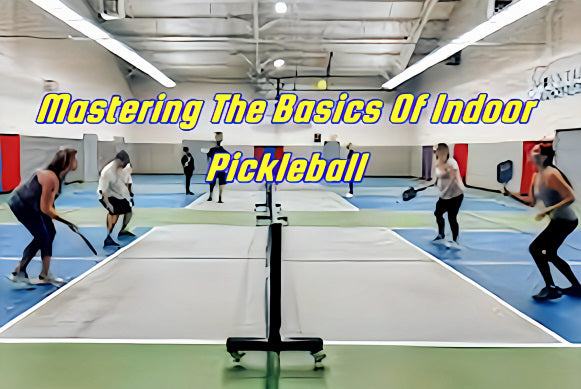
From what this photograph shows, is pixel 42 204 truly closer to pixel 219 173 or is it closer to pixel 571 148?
pixel 219 173

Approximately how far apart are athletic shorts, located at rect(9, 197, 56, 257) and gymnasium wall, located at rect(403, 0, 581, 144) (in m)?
4.14

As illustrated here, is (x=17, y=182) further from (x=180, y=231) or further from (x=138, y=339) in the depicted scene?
(x=180, y=231)

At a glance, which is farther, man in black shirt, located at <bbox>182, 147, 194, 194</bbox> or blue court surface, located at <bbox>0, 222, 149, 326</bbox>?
man in black shirt, located at <bbox>182, 147, 194, 194</bbox>

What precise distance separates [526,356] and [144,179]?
4.66 meters

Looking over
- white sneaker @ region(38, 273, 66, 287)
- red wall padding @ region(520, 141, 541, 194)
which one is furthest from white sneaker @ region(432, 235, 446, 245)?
white sneaker @ region(38, 273, 66, 287)

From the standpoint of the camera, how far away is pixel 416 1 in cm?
970

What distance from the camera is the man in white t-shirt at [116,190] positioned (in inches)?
227

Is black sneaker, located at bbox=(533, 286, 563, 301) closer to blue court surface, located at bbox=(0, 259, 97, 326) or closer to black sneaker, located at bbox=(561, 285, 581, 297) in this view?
black sneaker, located at bbox=(561, 285, 581, 297)

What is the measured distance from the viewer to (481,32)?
7539mm

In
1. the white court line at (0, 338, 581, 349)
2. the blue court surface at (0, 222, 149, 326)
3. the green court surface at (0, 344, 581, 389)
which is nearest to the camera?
the green court surface at (0, 344, 581, 389)

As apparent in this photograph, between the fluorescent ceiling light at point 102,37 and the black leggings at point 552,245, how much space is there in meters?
4.17

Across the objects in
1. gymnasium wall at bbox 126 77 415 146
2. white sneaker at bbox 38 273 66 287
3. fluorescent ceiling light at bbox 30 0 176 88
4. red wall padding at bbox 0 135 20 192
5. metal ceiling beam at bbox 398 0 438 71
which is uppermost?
metal ceiling beam at bbox 398 0 438 71

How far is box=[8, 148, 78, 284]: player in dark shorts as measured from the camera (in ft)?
14.3

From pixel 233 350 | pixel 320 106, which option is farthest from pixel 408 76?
pixel 233 350
